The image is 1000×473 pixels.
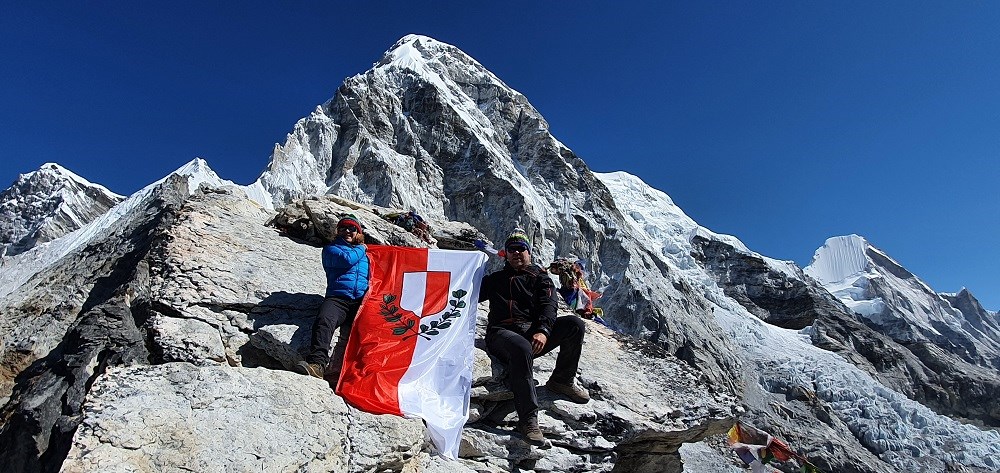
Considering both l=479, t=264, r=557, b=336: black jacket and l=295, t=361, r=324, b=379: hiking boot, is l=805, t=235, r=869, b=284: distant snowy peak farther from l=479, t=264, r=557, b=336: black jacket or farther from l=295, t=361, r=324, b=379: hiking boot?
l=295, t=361, r=324, b=379: hiking boot

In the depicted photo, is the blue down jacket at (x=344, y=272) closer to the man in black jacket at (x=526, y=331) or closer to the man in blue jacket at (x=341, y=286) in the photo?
the man in blue jacket at (x=341, y=286)

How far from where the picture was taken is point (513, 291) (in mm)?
5262

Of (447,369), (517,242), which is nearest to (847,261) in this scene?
(517,242)

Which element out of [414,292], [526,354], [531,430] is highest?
[414,292]

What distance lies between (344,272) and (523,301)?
1932 millimetres

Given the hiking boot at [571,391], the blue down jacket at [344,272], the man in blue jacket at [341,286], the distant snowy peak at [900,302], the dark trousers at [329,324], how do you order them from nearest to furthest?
the dark trousers at [329,324] < the man in blue jacket at [341,286] < the blue down jacket at [344,272] < the hiking boot at [571,391] < the distant snowy peak at [900,302]

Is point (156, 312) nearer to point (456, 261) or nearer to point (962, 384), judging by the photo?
point (456, 261)

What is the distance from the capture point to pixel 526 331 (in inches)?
200

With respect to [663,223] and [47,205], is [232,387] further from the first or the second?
[47,205]

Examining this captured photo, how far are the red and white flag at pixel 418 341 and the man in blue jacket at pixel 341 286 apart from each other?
160 mm

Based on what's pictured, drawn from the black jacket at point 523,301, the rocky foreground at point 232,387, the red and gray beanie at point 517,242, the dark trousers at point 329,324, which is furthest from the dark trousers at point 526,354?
the dark trousers at point 329,324

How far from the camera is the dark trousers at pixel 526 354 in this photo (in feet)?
15.1

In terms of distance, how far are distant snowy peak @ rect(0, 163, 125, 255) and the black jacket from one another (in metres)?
52.7

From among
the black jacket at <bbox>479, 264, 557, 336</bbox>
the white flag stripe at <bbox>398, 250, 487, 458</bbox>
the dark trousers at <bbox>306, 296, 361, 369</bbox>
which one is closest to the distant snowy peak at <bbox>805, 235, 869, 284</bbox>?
the black jacket at <bbox>479, 264, 557, 336</bbox>
